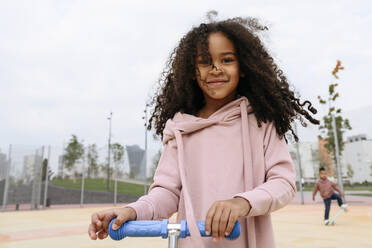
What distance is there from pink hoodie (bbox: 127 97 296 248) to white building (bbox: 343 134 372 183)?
15.0 meters

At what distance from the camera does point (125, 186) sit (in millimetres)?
15680

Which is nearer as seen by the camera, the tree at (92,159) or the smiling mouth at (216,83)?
the smiling mouth at (216,83)

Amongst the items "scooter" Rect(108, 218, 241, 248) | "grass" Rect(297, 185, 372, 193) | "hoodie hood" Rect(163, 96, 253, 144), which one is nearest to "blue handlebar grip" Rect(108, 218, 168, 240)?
"scooter" Rect(108, 218, 241, 248)

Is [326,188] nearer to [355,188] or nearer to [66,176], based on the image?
[355,188]

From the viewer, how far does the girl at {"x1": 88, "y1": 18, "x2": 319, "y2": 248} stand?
111 cm

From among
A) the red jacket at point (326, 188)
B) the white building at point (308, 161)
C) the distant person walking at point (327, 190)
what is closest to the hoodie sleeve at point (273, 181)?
the distant person walking at point (327, 190)

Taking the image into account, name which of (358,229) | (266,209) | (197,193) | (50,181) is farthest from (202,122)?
(50,181)

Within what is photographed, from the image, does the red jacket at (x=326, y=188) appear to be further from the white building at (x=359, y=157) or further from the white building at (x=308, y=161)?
the white building at (x=359, y=157)

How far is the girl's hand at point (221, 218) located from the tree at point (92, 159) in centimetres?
1530

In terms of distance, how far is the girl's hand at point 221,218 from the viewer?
87 cm

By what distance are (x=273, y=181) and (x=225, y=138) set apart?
29cm

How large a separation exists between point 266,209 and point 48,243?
504 centimetres

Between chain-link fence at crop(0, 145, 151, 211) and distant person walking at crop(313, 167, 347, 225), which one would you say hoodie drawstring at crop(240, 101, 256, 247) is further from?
chain-link fence at crop(0, 145, 151, 211)

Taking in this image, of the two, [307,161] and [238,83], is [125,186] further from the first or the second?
[238,83]
